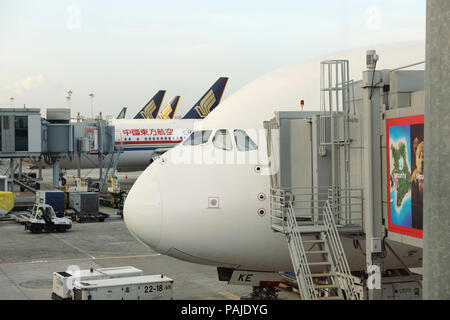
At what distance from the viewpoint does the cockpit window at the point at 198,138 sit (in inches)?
529

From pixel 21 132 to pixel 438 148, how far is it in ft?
134

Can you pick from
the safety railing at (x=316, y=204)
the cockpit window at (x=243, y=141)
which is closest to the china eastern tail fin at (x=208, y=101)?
the cockpit window at (x=243, y=141)

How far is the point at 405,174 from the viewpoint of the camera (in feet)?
31.4

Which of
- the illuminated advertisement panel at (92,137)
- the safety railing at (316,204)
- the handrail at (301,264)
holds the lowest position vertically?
the handrail at (301,264)

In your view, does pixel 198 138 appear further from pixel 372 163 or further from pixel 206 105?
pixel 206 105

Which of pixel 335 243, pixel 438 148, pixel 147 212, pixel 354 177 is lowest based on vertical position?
pixel 335 243

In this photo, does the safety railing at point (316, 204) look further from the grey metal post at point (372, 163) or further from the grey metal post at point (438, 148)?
the grey metal post at point (438, 148)

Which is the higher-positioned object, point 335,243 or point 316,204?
point 316,204

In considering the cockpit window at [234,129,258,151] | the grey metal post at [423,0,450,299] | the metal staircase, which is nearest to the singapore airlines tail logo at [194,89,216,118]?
the cockpit window at [234,129,258,151]

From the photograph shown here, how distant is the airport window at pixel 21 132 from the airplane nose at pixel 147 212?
30843 millimetres

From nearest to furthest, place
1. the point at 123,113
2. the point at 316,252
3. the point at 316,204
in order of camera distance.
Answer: the point at 316,252, the point at 316,204, the point at 123,113

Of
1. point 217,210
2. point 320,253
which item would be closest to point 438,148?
point 320,253

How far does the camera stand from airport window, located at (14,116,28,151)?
4162 cm

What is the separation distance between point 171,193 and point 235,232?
1.56 m
